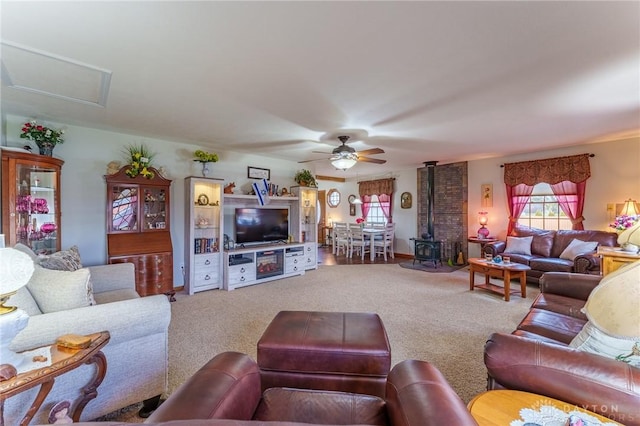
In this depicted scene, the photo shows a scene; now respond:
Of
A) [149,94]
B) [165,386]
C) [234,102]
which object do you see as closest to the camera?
[165,386]

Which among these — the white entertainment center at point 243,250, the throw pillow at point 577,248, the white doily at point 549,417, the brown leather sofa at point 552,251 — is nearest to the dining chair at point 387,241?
the white entertainment center at point 243,250

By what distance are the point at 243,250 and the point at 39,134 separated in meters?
2.89

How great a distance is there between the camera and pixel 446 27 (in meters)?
1.65

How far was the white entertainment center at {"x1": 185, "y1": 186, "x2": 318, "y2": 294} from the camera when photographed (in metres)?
4.29

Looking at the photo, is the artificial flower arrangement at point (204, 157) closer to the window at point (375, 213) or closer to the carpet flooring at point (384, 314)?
the carpet flooring at point (384, 314)

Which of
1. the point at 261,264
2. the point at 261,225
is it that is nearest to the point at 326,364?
the point at 261,264

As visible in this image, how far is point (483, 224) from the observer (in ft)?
19.3

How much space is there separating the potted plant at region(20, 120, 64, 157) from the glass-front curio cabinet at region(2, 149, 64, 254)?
7.1 inches

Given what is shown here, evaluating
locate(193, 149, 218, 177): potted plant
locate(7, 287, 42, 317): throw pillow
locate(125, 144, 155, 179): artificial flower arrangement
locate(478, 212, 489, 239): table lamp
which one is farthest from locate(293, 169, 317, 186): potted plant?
locate(7, 287, 42, 317): throw pillow

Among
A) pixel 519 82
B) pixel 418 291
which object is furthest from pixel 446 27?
pixel 418 291

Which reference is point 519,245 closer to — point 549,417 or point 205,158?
point 549,417

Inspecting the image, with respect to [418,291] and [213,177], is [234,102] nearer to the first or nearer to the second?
[213,177]

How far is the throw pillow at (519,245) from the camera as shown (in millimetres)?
4839

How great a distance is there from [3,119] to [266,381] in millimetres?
4183
